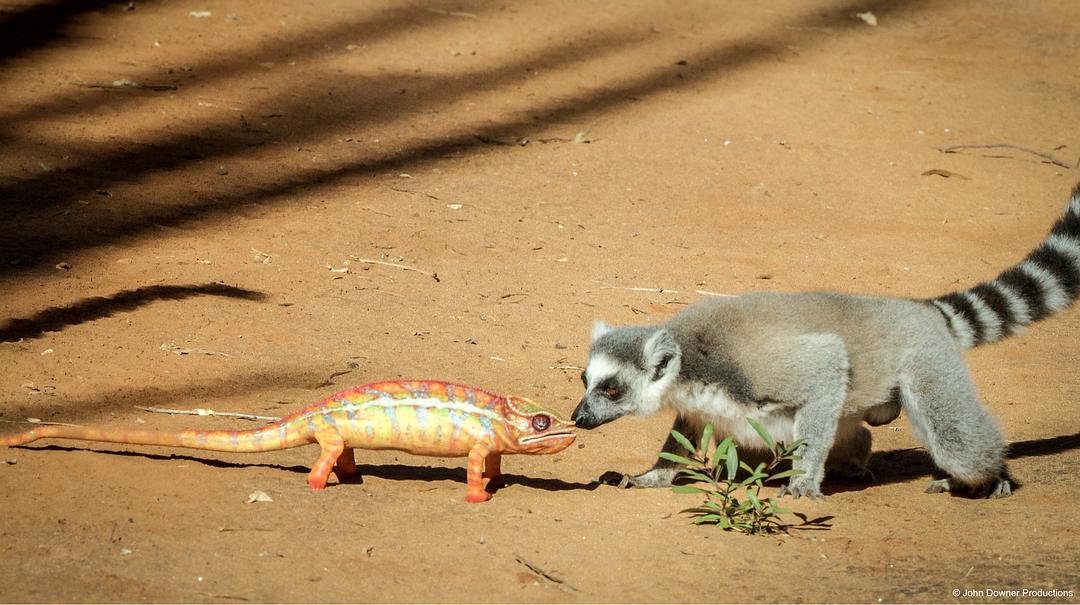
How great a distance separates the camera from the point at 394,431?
579 cm

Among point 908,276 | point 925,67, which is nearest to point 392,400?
point 908,276

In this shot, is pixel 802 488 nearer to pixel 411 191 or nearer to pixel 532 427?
pixel 532 427

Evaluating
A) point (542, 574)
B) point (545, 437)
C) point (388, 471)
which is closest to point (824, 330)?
point (545, 437)

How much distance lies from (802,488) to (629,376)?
1.15 metres

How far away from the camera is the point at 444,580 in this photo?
4902 mm

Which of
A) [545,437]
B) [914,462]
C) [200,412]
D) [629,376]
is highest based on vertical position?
[629,376]

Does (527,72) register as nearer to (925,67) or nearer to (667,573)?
(925,67)

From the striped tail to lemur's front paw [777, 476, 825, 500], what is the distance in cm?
132

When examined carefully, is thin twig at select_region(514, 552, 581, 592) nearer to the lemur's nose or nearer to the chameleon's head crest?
the chameleon's head crest

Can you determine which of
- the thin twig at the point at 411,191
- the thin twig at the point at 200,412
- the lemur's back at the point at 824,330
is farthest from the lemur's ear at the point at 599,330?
the thin twig at the point at 411,191

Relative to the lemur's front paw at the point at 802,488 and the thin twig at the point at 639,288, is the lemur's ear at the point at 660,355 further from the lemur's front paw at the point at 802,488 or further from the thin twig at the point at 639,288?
the thin twig at the point at 639,288

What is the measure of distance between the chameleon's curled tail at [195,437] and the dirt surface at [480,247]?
16cm

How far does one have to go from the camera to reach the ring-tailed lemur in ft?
20.6

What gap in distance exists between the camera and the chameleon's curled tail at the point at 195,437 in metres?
5.73
